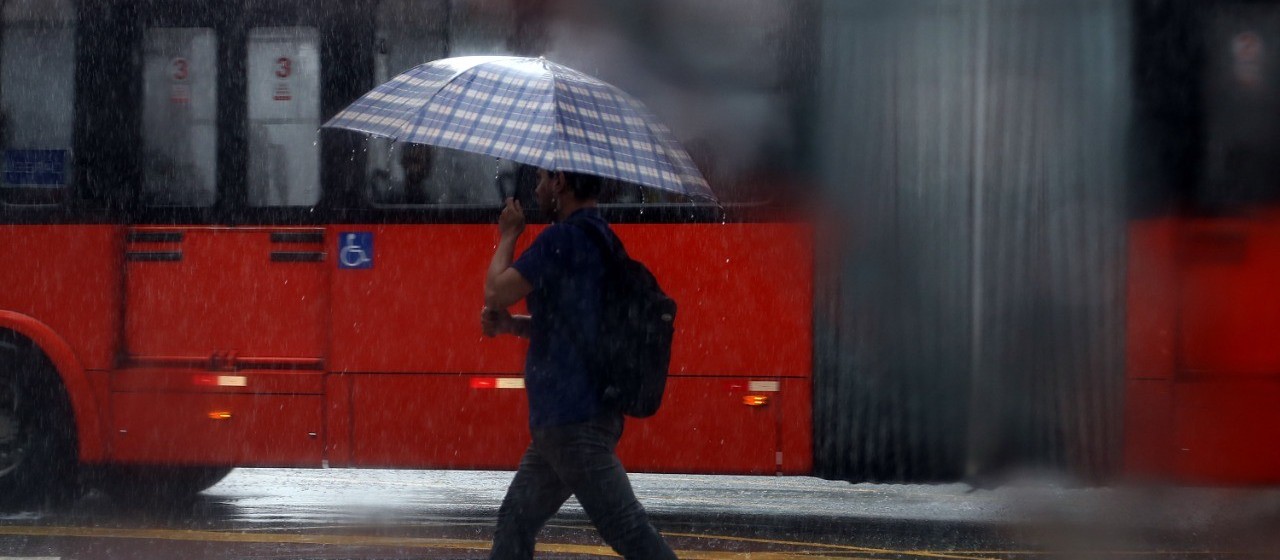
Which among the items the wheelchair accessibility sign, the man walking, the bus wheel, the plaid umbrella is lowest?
the bus wheel

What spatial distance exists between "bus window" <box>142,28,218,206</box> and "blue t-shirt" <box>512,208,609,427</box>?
351 centimetres

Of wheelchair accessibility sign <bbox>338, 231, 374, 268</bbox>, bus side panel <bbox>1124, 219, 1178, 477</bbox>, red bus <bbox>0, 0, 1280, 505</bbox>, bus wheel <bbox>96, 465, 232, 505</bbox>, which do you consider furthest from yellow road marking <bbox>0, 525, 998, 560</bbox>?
wheelchair accessibility sign <bbox>338, 231, 374, 268</bbox>

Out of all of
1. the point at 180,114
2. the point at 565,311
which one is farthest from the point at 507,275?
the point at 180,114

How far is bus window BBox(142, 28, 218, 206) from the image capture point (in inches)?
269

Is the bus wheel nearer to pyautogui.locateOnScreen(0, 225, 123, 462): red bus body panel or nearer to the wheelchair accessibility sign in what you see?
pyautogui.locateOnScreen(0, 225, 123, 462): red bus body panel

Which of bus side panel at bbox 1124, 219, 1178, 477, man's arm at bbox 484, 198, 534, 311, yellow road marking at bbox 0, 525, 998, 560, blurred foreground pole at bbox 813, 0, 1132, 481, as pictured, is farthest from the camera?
blurred foreground pole at bbox 813, 0, 1132, 481

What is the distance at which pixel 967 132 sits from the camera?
6.56 m

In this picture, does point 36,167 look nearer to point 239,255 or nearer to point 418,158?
point 239,255

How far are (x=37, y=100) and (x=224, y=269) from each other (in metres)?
1.33

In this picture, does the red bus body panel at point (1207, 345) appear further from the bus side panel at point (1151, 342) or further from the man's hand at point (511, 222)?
the man's hand at point (511, 222)

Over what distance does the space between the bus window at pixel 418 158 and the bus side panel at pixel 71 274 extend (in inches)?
57.2

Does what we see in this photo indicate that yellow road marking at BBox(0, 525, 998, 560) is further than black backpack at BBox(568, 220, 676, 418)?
Yes

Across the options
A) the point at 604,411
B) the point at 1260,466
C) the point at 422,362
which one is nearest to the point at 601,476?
the point at 604,411

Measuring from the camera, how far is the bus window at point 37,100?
6840 millimetres
